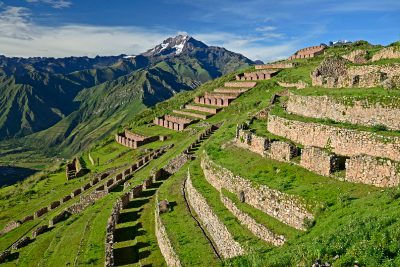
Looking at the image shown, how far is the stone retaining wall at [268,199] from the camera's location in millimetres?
19062

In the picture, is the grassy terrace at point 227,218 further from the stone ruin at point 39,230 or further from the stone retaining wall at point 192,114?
the stone retaining wall at point 192,114

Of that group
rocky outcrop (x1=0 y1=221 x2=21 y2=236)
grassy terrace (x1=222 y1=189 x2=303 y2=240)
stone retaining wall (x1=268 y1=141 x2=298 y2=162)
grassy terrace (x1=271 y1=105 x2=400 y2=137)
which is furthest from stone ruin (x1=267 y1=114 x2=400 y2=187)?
rocky outcrop (x1=0 y1=221 x2=21 y2=236)

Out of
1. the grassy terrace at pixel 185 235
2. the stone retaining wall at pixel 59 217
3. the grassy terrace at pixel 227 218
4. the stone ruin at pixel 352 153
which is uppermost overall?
the stone ruin at pixel 352 153

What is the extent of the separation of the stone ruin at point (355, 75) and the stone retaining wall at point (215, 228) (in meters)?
13.5

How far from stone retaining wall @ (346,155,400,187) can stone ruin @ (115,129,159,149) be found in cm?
5318

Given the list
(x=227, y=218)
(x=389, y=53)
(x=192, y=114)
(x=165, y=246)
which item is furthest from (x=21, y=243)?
(x=192, y=114)

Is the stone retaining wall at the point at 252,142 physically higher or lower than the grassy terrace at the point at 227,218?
higher

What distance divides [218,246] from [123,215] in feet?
45.3

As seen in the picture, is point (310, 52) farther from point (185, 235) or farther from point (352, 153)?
point (185, 235)

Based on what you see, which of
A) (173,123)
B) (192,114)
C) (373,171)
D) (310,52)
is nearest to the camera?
(373,171)

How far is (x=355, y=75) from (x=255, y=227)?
1497cm

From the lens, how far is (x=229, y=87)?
85.8 meters

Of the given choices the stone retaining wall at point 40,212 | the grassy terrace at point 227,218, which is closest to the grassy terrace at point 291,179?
the grassy terrace at point 227,218

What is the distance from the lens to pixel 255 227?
20.8 meters
